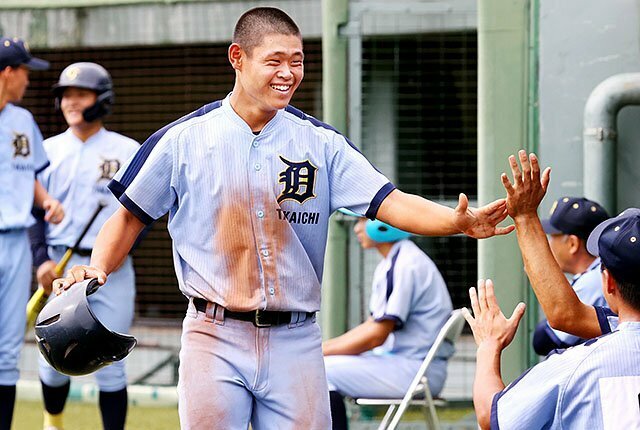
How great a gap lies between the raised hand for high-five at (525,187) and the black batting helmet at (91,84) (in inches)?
136

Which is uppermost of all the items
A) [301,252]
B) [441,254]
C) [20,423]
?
[301,252]

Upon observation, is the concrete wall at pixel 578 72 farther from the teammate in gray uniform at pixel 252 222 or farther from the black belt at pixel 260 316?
the black belt at pixel 260 316

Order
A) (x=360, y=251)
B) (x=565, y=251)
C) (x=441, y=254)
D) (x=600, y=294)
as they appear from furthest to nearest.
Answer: (x=441, y=254) < (x=360, y=251) < (x=565, y=251) < (x=600, y=294)

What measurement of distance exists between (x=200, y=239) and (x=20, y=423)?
372 centimetres

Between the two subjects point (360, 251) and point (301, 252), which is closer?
point (301, 252)

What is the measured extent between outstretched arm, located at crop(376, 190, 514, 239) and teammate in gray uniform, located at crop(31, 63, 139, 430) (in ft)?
8.72

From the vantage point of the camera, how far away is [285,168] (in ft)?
12.0

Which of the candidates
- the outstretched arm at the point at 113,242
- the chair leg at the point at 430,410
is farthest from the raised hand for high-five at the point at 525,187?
the chair leg at the point at 430,410

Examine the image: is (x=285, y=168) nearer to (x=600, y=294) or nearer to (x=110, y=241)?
(x=110, y=241)

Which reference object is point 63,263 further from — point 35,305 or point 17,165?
point 17,165

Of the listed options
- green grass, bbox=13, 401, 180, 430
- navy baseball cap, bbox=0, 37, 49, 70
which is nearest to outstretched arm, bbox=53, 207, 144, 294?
navy baseball cap, bbox=0, 37, 49, 70

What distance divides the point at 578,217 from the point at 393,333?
1341 millimetres

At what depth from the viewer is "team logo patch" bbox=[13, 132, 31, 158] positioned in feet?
19.6

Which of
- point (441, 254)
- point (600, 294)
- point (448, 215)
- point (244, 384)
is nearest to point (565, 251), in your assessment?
point (600, 294)
